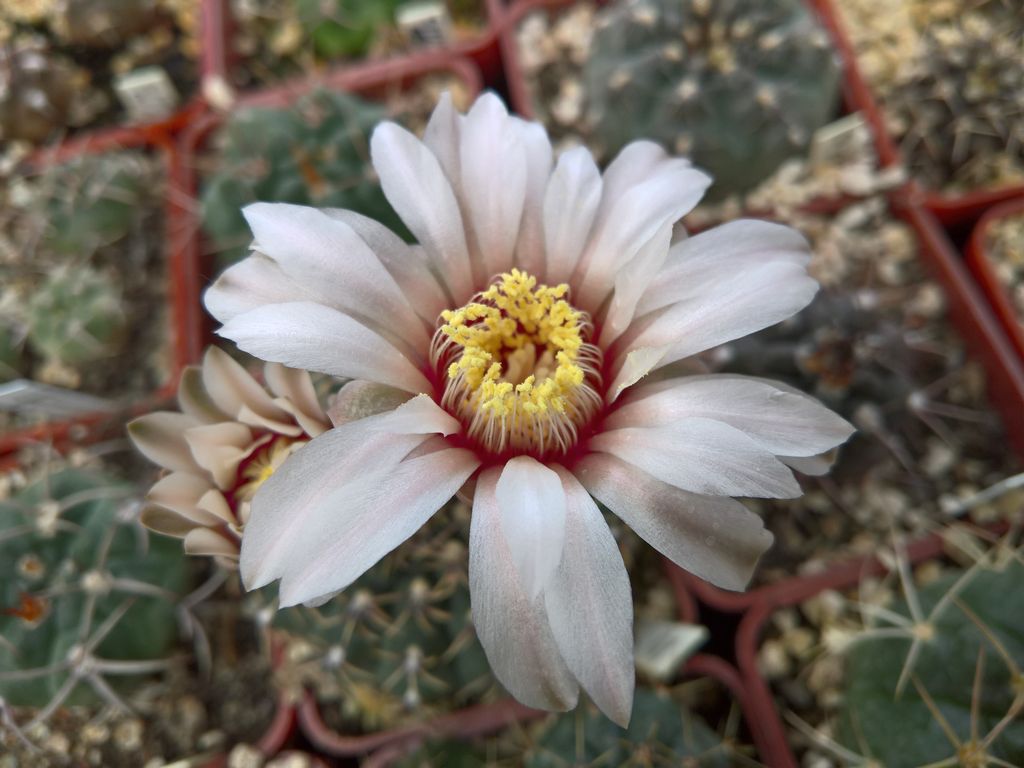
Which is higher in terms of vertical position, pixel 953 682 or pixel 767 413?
pixel 767 413

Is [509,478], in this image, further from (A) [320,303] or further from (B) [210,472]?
(B) [210,472]

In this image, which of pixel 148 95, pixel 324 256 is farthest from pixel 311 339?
pixel 148 95

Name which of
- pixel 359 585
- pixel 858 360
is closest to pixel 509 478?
pixel 359 585

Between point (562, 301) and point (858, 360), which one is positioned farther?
point (858, 360)

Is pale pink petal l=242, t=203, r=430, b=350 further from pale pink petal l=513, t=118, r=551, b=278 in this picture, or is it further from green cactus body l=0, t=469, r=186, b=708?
green cactus body l=0, t=469, r=186, b=708

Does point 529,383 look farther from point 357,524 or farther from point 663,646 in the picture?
point 663,646

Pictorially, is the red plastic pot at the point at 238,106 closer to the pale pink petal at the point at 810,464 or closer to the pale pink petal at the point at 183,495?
the pale pink petal at the point at 183,495

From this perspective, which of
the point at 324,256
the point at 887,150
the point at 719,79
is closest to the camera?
the point at 324,256
